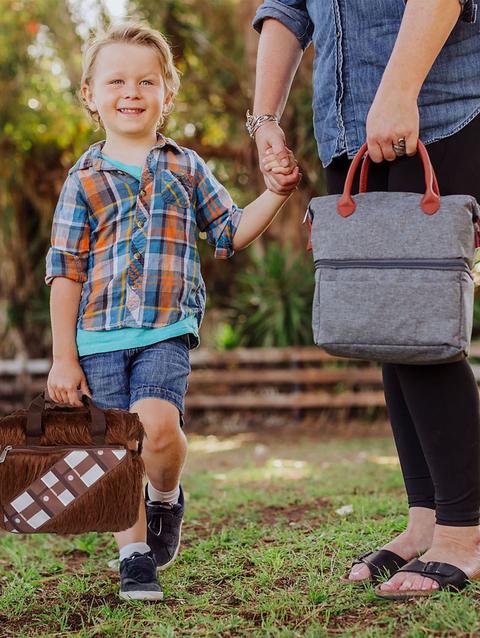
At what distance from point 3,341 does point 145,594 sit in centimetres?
868

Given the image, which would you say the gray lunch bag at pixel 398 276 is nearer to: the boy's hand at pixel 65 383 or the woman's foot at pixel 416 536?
the woman's foot at pixel 416 536

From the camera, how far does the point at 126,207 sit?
2.67 metres

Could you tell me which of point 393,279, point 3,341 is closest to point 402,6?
point 393,279

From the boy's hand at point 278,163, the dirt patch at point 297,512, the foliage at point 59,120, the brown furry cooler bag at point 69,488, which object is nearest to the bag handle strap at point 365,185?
the boy's hand at point 278,163

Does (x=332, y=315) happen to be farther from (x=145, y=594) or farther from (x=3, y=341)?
(x=3, y=341)

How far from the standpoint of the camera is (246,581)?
248 centimetres

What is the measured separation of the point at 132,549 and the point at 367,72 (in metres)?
1.48

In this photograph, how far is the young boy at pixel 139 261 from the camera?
2.58 metres

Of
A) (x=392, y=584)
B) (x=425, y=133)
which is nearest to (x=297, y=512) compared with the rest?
(x=392, y=584)

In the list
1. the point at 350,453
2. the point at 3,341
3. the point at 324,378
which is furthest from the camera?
the point at 3,341

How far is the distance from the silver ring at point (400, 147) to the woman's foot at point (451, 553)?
0.93 metres

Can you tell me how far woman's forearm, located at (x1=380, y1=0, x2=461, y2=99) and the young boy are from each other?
54 cm

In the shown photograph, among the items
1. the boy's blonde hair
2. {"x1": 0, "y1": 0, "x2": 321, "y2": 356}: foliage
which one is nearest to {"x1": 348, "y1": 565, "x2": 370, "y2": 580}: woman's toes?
the boy's blonde hair

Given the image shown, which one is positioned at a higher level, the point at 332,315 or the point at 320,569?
the point at 332,315
